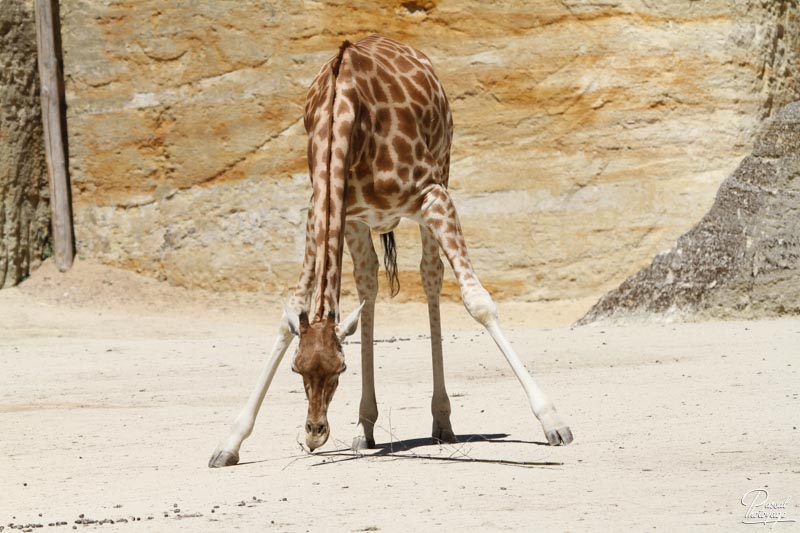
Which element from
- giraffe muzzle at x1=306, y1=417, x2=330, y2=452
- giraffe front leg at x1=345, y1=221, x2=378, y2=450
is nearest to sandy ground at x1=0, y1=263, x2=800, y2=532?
giraffe muzzle at x1=306, y1=417, x2=330, y2=452

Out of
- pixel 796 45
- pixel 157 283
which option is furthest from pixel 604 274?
pixel 157 283

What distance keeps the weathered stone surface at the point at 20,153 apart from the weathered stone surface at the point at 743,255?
23.4 ft

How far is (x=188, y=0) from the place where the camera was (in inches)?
578

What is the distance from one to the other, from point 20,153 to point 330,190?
33.6 feet

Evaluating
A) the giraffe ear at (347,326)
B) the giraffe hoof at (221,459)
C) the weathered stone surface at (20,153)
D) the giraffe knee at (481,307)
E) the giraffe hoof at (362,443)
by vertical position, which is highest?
the giraffe ear at (347,326)

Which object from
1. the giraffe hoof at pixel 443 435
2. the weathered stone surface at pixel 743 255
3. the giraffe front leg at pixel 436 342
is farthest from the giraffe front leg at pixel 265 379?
the weathered stone surface at pixel 743 255

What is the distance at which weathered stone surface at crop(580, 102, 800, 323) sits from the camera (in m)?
10.4

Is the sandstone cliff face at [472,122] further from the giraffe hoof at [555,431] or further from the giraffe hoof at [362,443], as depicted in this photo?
the giraffe hoof at [555,431]

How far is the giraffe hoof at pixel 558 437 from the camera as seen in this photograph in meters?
Answer: 5.64

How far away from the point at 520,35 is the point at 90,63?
5191 millimetres

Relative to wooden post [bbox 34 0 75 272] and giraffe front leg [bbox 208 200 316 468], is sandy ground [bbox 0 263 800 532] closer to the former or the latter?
giraffe front leg [bbox 208 200 316 468]

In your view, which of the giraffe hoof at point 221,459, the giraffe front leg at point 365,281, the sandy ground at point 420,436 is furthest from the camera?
the giraffe front leg at point 365,281

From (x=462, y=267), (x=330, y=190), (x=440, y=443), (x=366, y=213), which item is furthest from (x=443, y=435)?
(x=330, y=190)

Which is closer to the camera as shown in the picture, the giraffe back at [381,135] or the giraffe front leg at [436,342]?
the giraffe back at [381,135]
